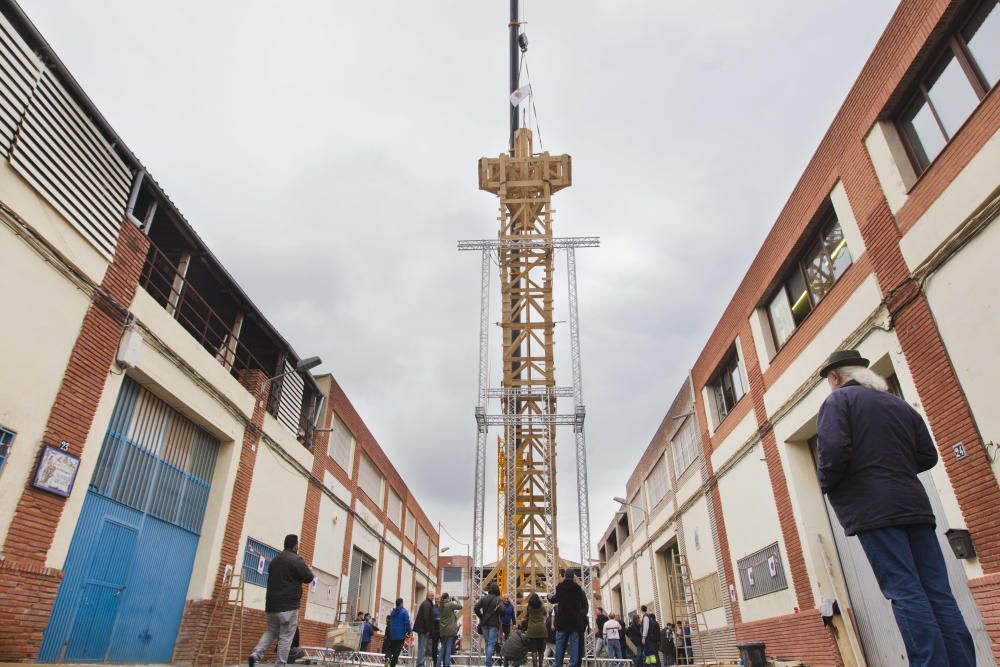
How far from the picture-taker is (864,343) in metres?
9.19

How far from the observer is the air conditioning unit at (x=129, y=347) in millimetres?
9078

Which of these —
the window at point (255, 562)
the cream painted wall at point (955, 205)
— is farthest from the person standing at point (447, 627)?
the cream painted wall at point (955, 205)

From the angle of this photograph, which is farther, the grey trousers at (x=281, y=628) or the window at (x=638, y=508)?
the window at (x=638, y=508)

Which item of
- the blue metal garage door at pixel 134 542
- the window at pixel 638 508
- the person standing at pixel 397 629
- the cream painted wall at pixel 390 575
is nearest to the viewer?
the blue metal garage door at pixel 134 542

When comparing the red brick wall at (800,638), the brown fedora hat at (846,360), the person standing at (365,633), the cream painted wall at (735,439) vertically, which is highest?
the cream painted wall at (735,439)

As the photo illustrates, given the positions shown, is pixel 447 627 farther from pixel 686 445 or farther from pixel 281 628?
pixel 686 445

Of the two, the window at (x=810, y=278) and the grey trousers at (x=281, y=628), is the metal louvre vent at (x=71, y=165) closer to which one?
the grey trousers at (x=281, y=628)

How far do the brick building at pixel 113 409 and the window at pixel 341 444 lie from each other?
315 cm

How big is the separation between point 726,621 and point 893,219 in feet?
36.3

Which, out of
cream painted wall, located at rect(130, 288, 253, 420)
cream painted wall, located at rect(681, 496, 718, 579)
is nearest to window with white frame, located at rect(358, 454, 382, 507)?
cream painted wall, located at rect(130, 288, 253, 420)

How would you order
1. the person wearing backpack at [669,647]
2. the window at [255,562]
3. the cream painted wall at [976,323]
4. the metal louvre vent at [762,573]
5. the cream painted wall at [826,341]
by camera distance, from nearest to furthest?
the cream painted wall at [976,323] < the cream painted wall at [826,341] < the metal louvre vent at [762,573] < the window at [255,562] < the person wearing backpack at [669,647]

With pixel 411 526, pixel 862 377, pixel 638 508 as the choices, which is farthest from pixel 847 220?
pixel 411 526

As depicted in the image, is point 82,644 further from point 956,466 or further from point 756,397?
point 756,397

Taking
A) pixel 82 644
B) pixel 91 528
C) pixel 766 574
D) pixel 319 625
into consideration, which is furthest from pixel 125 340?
pixel 766 574
